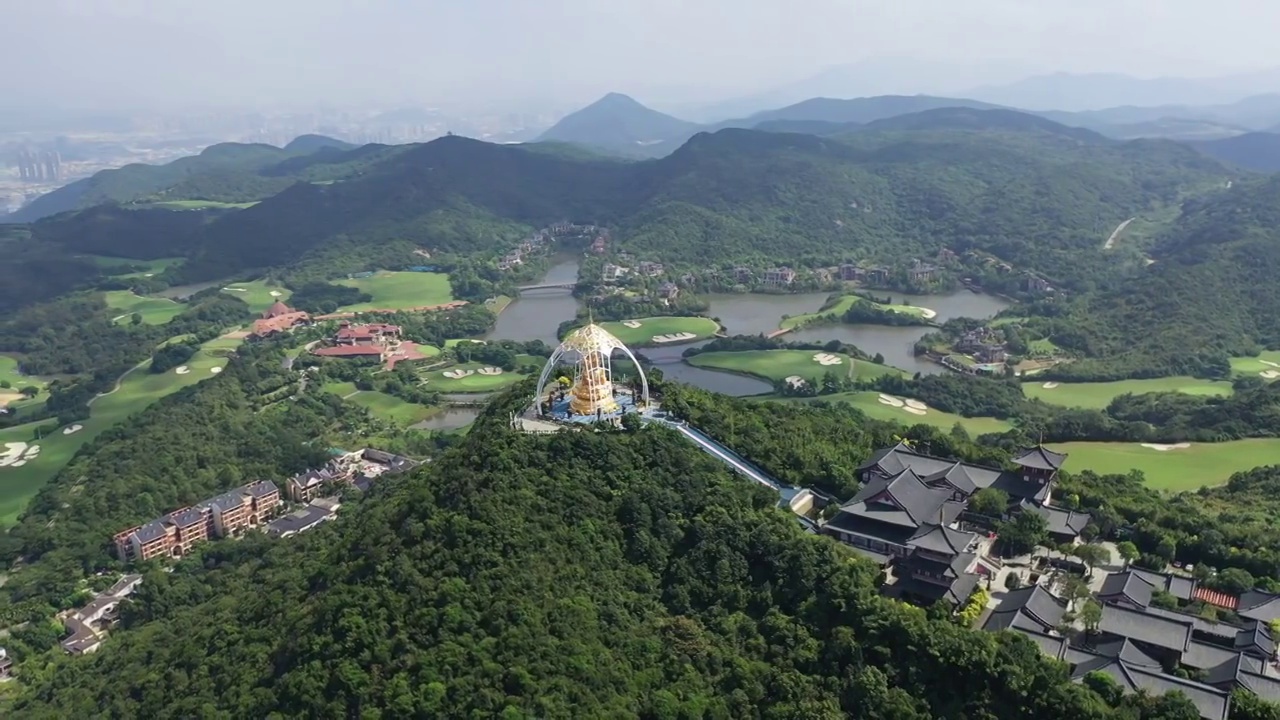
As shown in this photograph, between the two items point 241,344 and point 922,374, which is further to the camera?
point 241,344

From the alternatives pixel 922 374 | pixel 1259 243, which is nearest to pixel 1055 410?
pixel 922 374

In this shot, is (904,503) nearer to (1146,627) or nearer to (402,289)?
(1146,627)

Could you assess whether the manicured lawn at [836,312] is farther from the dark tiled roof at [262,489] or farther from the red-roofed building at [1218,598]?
the red-roofed building at [1218,598]

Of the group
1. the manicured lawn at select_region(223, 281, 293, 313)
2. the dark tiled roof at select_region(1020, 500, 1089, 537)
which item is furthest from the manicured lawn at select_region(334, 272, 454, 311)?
the dark tiled roof at select_region(1020, 500, 1089, 537)

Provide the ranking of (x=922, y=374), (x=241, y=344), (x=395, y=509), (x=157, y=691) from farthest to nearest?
(x=241, y=344)
(x=922, y=374)
(x=395, y=509)
(x=157, y=691)

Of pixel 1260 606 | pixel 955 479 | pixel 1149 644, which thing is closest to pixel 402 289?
pixel 955 479

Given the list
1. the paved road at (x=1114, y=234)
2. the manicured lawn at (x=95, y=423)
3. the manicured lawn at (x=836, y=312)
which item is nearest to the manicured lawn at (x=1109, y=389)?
the manicured lawn at (x=836, y=312)

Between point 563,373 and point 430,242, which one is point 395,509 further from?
point 430,242
